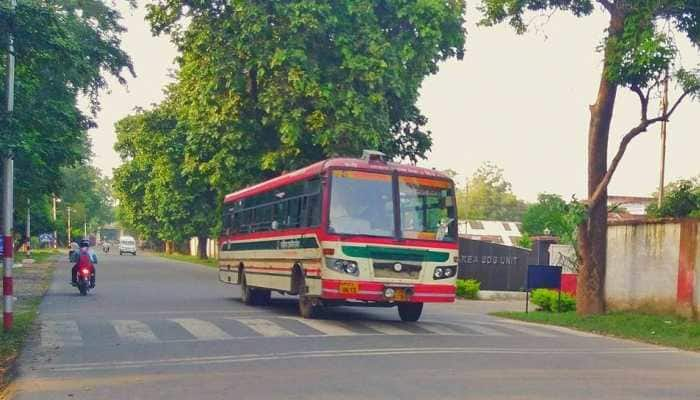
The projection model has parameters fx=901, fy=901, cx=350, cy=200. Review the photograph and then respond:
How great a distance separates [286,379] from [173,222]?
52735mm

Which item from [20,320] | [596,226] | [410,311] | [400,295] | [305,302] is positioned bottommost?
[20,320]

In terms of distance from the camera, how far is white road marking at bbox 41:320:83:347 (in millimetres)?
14125

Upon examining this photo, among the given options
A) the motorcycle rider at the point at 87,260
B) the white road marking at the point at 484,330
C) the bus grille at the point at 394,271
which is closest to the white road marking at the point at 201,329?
the bus grille at the point at 394,271

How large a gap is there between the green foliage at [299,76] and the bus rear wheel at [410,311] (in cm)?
1289

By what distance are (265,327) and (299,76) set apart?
16.1 meters

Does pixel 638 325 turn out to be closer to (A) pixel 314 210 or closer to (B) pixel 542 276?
(B) pixel 542 276

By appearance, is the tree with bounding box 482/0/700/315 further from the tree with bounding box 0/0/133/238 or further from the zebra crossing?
the tree with bounding box 0/0/133/238

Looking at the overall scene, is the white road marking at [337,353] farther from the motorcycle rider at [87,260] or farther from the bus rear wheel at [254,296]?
the motorcycle rider at [87,260]

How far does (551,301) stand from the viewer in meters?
24.4

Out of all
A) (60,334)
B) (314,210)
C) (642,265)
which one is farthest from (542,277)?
(60,334)

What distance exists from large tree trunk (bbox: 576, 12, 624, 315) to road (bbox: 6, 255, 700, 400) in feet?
8.45

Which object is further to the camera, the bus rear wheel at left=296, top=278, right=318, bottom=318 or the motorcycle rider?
the motorcycle rider

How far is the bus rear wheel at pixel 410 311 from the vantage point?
1895 centimetres

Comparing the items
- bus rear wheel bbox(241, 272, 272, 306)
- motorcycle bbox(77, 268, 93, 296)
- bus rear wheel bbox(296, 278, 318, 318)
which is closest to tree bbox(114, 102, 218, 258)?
motorcycle bbox(77, 268, 93, 296)
